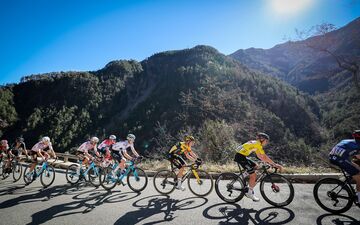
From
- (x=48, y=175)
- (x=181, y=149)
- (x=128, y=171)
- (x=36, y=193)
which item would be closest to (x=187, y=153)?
(x=181, y=149)

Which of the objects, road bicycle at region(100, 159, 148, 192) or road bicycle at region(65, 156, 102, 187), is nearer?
road bicycle at region(100, 159, 148, 192)

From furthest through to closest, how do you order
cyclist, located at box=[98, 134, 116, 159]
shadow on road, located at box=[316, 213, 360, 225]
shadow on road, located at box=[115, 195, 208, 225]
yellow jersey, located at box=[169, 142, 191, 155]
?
cyclist, located at box=[98, 134, 116, 159] → yellow jersey, located at box=[169, 142, 191, 155] → shadow on road, located at box=[115, 195, 208, 225] → shadow on road, located at box=[316, 213, 360, 225]

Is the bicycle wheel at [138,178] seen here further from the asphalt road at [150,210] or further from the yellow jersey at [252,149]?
the yellow jersey at [252,149]

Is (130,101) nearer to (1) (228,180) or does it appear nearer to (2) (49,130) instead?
(2) (49,130)

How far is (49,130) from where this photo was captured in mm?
106250

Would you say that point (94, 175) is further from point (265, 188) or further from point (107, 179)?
point (265, 188)

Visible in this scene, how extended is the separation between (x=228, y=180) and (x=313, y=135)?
57.4 m

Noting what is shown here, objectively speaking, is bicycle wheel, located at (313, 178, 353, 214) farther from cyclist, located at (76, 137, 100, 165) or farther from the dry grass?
cyclist, located at (76, 137, 100, 165)

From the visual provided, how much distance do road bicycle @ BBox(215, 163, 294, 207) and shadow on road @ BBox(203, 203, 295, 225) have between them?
353 mm

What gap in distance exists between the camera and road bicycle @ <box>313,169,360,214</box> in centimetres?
567

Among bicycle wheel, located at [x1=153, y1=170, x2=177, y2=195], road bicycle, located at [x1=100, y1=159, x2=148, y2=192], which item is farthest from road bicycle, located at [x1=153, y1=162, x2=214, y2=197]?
road bicycle, located at [x1=100, y1=159, x2=148, y2=192]

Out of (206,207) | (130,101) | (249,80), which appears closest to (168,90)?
(130,101)

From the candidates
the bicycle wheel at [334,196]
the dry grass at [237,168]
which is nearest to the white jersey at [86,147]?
the dry grass at [237,168]

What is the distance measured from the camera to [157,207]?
22.7ft
